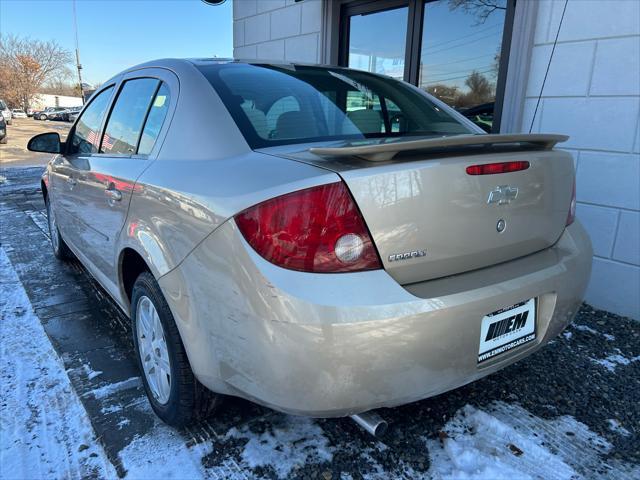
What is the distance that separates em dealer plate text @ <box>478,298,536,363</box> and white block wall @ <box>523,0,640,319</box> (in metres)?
1.97

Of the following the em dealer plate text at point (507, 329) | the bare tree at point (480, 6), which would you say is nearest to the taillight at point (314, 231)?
the em dealer plate text at point (507, 329)

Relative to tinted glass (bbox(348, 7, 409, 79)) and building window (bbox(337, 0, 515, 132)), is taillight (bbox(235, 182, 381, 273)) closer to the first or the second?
building window (bbox(337, 0, 515, 132))

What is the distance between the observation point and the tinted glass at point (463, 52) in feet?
14.1

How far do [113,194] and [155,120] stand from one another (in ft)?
1.40

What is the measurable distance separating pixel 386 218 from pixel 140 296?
1.25 metres

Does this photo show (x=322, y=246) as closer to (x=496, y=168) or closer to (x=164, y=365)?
(x=496, y=168)

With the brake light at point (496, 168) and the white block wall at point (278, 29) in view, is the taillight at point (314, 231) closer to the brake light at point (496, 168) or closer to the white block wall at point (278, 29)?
the brake light at point (496, 168)

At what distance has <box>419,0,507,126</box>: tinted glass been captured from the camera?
14.1 feet

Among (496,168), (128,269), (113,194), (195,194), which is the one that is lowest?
(128,269)

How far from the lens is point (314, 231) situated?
1425mm

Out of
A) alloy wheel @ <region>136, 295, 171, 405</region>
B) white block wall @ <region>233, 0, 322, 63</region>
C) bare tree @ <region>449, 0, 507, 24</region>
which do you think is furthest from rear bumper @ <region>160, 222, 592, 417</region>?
white block wall @ <region>233, 0, 322, 63</region>

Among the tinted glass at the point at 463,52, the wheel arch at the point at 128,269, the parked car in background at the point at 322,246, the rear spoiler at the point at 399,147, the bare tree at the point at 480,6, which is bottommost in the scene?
the wheel arch at the point at 128,269

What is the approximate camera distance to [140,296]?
2145 mm

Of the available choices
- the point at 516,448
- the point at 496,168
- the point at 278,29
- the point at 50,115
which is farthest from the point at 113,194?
→ the point at 50,115
